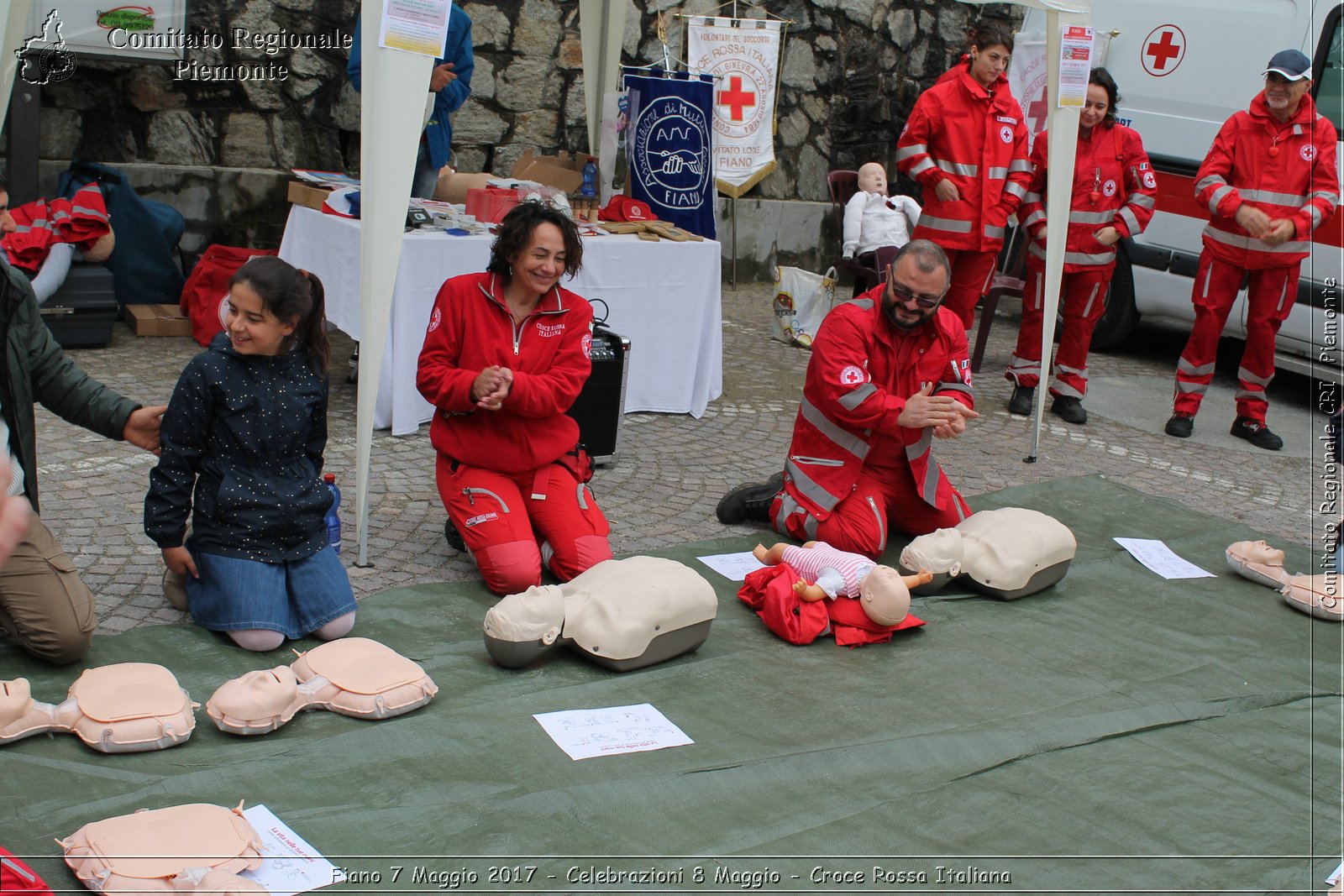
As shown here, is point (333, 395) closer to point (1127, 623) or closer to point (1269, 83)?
point (1127, 623)

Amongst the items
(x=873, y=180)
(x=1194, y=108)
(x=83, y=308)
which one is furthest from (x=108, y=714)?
(x=1194, y=108)

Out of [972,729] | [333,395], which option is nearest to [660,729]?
[972,729]

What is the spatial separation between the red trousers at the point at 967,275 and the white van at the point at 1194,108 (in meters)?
1.76

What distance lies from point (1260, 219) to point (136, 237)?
602 centimetres

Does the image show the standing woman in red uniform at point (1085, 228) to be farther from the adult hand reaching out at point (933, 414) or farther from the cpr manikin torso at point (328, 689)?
the cpr manikin torso at point (328, 689)

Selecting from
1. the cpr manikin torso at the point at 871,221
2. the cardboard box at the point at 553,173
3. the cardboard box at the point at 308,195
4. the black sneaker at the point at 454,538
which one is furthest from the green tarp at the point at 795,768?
the cpr manikin torso at the point at 871,221

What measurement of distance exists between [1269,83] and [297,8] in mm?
5657

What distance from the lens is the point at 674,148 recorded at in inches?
277

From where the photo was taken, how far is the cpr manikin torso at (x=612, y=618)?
10.5 ft

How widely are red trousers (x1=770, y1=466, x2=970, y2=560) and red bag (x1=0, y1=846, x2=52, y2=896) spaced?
2765mm

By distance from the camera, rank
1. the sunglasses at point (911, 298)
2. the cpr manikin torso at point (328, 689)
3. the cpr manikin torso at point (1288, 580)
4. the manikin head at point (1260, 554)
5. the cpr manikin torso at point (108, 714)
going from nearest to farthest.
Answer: the cpr manikin torso at point (108, 714) < the cpr manikin torso at point (328, 689) < the sunglasses at point (911, 298) < the cpr manikin torso at point (1288, 580) < the manikin head at point (1260, 554)

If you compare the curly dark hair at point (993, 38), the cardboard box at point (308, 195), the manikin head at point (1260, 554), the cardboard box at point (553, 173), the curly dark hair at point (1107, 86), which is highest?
the curly dark hair at point (993, 38)

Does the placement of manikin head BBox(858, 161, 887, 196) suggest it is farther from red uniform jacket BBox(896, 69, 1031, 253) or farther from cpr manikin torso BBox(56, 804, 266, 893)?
cpr manikin torso BBox(56, 804, 266, 893)

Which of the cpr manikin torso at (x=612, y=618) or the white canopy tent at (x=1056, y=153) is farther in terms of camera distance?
the white canopy tent at (x=1056, y=153)
